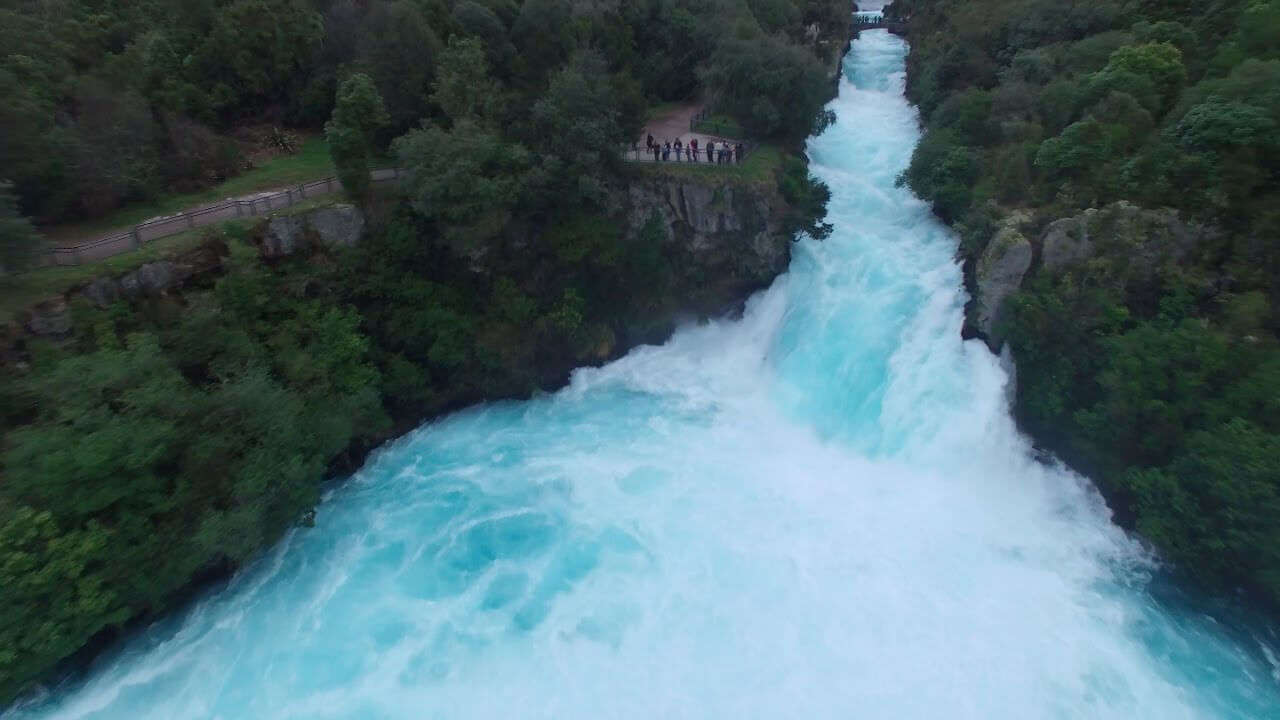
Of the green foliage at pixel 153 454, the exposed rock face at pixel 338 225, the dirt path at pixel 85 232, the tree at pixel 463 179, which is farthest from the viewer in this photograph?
the tree at pixel 463 179

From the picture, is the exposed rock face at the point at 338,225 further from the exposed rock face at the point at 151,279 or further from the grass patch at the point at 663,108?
the grass patch at the point at 663,108

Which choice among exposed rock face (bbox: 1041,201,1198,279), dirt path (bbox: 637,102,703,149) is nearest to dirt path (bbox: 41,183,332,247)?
dirt path (bbox: 637,102,703,149)

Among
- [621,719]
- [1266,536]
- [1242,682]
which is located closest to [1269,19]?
[1266,536]

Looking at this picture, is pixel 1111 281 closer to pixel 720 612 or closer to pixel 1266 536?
pixel 1266 536

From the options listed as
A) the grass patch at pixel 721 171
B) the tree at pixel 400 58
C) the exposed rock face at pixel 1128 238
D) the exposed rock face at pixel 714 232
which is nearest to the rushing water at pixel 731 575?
the exposed rock face at pixel 714 232

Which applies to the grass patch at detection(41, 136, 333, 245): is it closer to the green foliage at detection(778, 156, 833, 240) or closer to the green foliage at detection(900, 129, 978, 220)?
the green foliage at detection(778, 156, 833, 240)

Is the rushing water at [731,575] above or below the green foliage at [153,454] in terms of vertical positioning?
below

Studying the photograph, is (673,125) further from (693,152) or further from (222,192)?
(222,192)
